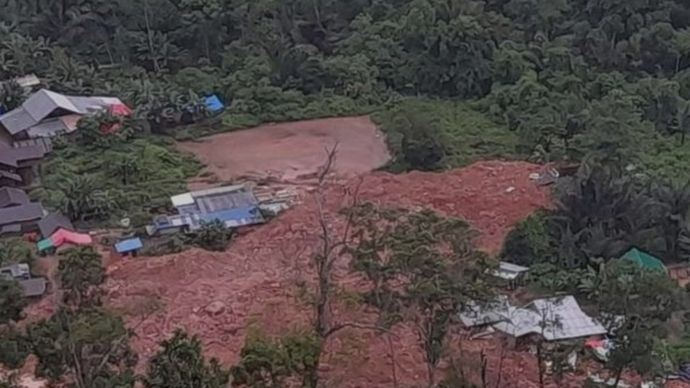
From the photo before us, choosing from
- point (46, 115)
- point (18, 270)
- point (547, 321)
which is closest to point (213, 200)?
point (18, 270)

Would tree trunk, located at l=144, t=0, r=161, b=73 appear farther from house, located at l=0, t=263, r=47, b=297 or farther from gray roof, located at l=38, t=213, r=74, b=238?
house, located at l=0, t=263, r=47, b=297

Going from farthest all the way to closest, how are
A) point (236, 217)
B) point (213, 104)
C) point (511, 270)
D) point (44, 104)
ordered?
point (213, 104)
point (44, 104)
point (236, 217)
point (511, 270)

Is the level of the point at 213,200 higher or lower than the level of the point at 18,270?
lower

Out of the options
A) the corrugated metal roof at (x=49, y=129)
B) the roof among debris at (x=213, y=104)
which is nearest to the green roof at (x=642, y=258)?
the roof among debris at (x=213, y=104)

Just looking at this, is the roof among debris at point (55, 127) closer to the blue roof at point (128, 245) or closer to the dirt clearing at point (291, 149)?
the dirt clearing at point (291, 149)

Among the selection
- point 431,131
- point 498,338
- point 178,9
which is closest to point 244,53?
point 178,9

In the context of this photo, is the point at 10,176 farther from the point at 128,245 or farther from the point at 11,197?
the point at 128,245
